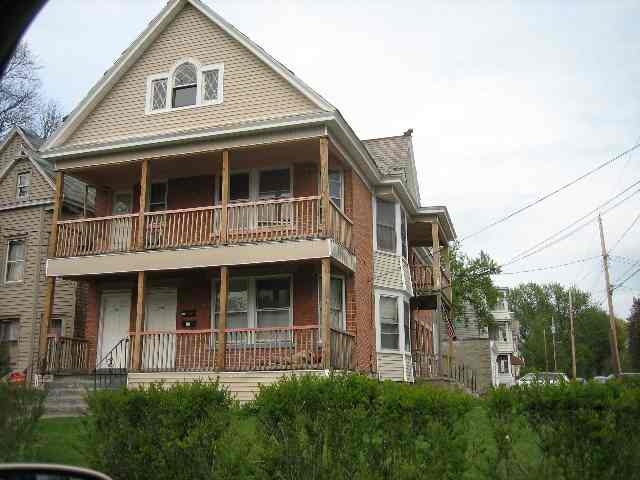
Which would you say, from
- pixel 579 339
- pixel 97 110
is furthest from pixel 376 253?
pixel 579 339

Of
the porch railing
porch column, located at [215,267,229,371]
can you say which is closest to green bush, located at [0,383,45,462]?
porch column, located at [215,267,229,371]

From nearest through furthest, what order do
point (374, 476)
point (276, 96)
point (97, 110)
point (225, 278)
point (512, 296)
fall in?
point (374, 476)
point (225, 278)
point (276, 96)
point (97, 110)
point (512, 296)

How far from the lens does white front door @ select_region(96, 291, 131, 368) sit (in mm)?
18500

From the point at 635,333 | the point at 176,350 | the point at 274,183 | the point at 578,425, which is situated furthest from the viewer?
the point at 635,333

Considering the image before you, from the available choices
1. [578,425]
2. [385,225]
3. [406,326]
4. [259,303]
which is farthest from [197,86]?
[578,425]

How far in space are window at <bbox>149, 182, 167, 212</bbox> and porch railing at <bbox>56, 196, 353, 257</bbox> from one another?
0.92 metres

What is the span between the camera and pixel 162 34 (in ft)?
60.9

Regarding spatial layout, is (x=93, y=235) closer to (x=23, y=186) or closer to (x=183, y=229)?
(x=183, y=229)

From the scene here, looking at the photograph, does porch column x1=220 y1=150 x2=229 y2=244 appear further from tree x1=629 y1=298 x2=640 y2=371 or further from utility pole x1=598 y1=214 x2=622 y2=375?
tree x1=629 y1=298 x2=640 y2=371

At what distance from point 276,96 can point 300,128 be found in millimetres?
1501

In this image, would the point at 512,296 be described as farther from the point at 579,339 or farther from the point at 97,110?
the point at 97,110

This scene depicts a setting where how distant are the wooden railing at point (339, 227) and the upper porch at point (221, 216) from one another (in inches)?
1.1

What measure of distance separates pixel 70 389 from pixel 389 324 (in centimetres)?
871

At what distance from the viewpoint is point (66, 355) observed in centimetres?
1753
